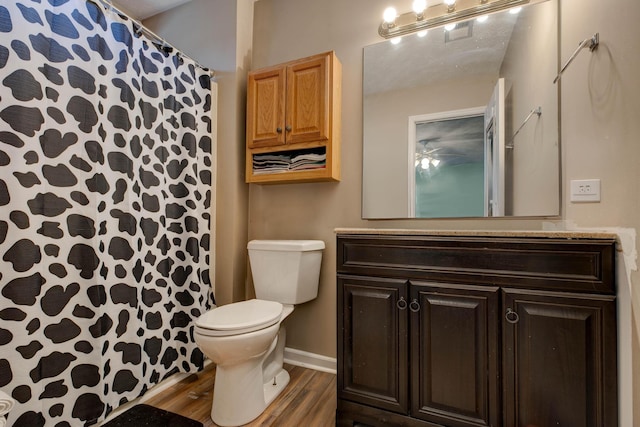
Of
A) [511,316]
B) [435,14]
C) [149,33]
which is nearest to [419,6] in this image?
[435,14]

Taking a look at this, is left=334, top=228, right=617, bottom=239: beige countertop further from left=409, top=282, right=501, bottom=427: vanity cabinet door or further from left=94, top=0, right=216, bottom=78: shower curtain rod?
left=94, top=0, right=216, bottom=78: shower curtain rod

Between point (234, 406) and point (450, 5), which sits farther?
point (450, 5)

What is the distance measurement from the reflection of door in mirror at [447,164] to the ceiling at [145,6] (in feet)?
6.87

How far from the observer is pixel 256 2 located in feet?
7.28

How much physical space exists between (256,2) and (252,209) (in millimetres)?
1580

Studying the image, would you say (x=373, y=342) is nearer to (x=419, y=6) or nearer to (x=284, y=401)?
(x=284, y=401)

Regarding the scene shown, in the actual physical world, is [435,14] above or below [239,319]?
above

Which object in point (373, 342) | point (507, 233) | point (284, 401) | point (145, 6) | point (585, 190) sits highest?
point (145, 6)

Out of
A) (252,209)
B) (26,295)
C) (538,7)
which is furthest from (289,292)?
(538,7)

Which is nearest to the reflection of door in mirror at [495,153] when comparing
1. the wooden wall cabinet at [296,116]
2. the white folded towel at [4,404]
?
the wooden wall cabinet at [296,116]

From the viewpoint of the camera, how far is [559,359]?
1014mm

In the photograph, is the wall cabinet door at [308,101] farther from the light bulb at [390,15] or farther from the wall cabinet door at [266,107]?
the light bulb at [390,15]

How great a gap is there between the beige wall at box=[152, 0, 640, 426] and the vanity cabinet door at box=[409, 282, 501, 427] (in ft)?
→ 1.85

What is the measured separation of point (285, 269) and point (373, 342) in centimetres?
67
